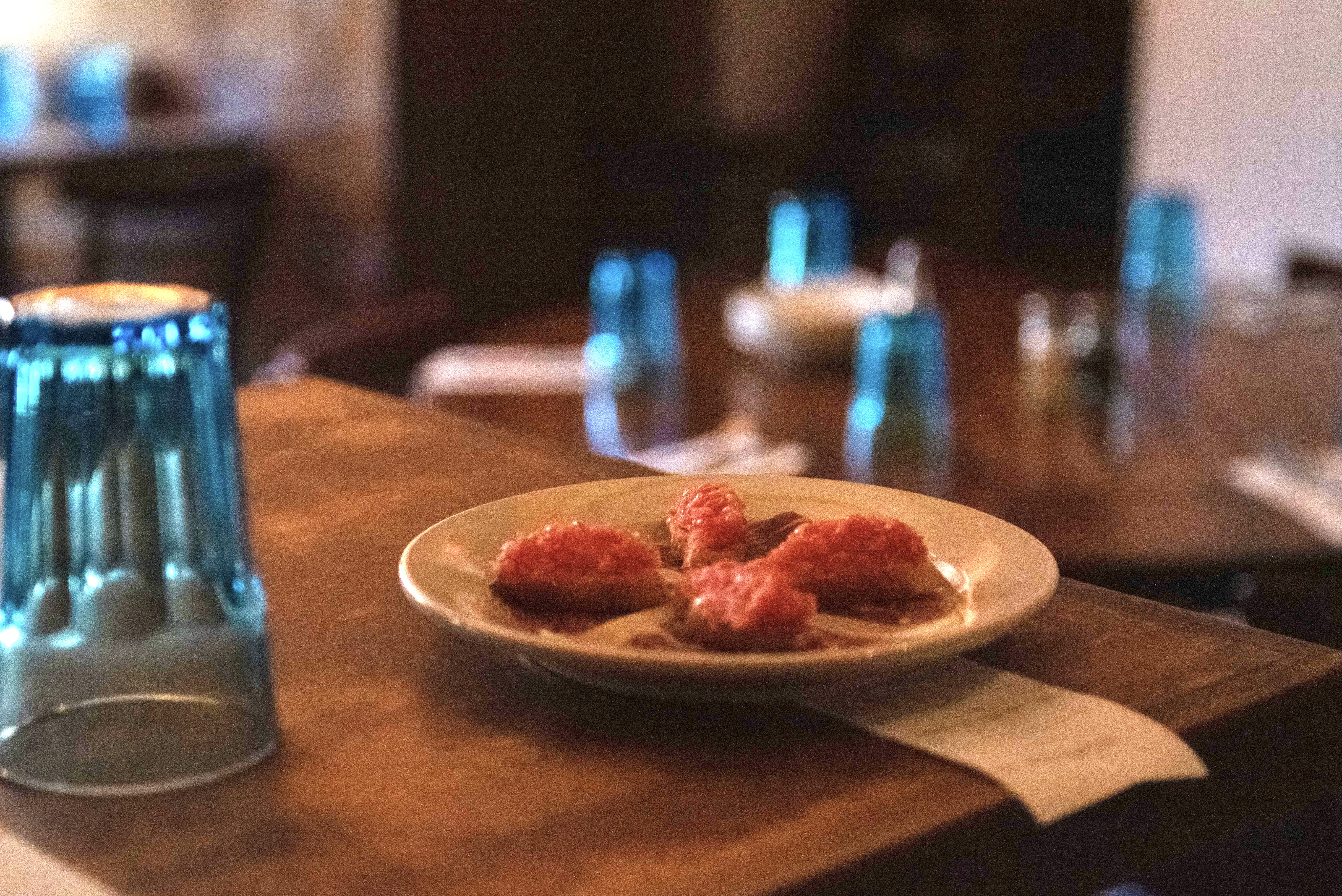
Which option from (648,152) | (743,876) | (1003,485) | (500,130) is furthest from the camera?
(648,152)

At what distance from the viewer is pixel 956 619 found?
62 cm

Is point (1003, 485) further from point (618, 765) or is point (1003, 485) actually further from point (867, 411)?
point (618, 765)

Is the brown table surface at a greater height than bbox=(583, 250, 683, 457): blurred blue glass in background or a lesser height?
greater

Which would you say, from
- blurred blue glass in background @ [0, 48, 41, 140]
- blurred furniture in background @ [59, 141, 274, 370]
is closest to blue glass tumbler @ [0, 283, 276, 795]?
blurred furniture in background @ [59, 141, 274, 370]

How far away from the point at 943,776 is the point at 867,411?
1.22m

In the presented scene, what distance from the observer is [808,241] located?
2529 millimetres

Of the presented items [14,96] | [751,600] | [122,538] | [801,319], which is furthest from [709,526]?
[14,96]

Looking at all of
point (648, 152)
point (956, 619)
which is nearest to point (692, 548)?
point (956, 619)

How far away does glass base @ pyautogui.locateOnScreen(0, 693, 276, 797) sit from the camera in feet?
1.77

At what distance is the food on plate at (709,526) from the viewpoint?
673 millimetres

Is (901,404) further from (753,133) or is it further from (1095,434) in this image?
(753,133)

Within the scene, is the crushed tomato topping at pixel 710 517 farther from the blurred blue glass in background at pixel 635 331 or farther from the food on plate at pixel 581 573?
the blurred blue glass in background at pixel 635 331

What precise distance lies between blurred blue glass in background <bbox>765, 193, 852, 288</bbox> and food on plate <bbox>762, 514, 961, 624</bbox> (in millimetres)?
1864

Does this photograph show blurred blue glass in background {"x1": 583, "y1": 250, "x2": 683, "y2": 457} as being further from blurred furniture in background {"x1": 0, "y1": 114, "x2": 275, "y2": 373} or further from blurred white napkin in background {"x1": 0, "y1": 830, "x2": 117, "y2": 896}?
blurred furniture in background {"x1": 0, "y1": 114, "x2": 275, "y2": 373}
